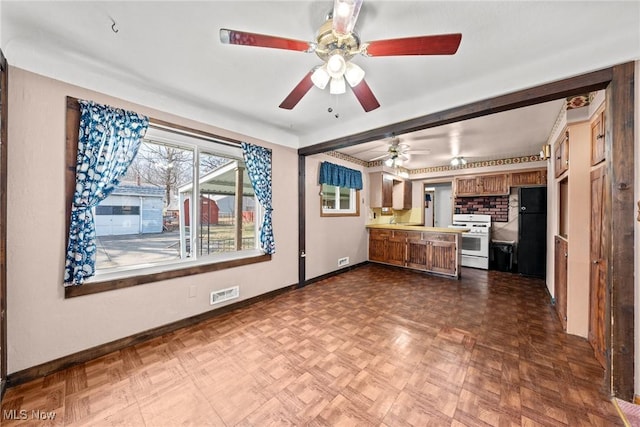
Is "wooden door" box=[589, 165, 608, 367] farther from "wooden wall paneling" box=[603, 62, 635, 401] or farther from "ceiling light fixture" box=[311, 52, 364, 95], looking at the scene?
"ceiling light fixture" box=[311, 52, 364, 95]

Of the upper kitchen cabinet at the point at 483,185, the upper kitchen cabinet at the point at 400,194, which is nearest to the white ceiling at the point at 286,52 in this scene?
Result: the upper kitchen cabinet at the point at 483,185

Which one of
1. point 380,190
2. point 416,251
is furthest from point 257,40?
point 416,251

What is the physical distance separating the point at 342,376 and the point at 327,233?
9.12 feet

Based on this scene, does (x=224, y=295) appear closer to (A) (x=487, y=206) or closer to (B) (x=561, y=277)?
(B) (x=561, y=277)

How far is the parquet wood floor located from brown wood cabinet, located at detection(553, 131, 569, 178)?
5.69 feet

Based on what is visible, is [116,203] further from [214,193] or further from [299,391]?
[299,391]

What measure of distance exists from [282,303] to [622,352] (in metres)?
3.00

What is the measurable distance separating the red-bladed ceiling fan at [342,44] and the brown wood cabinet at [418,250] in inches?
149

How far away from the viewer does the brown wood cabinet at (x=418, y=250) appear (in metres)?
4.36

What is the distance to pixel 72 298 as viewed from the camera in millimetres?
1932

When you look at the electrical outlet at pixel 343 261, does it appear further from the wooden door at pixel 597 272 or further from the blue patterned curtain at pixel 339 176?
the wooden door at pixel 597 272

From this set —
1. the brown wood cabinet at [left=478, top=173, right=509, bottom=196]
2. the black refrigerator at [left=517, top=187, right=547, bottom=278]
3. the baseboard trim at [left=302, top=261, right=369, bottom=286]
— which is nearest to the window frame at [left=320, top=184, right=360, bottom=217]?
the baseboard trim at [left=302, top=261, right=369, bottom=286]

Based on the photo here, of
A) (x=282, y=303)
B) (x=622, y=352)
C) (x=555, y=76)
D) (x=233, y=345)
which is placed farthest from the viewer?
(x=282, y=303)

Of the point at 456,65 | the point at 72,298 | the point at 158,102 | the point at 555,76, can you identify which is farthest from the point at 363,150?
the point at 72,298
